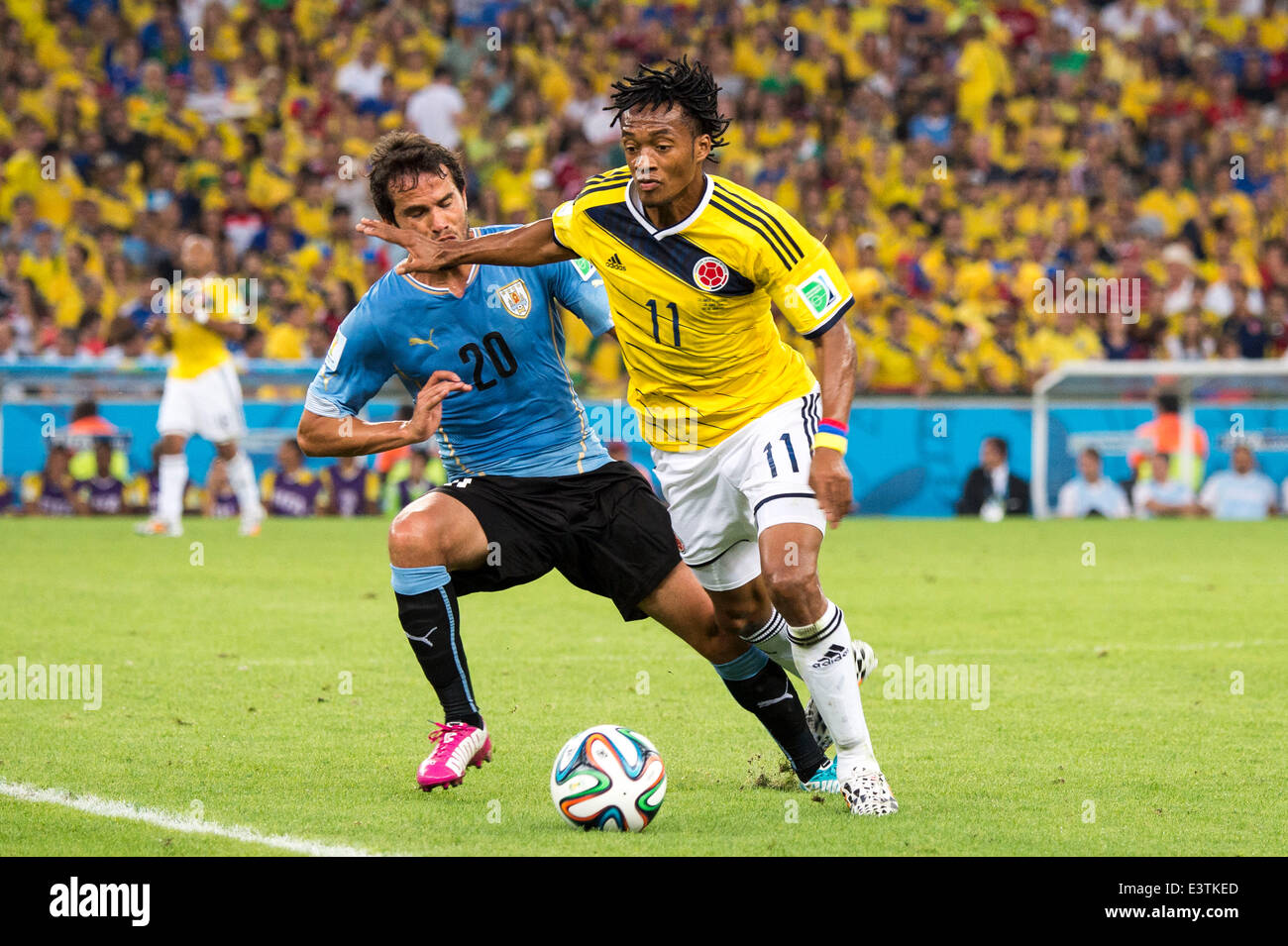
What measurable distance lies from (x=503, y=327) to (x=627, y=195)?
2.45 feet

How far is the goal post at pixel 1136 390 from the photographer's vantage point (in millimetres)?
17109

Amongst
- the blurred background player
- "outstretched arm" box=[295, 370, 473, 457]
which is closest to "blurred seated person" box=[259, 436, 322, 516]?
the blurred background player

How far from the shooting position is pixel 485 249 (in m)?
5.72

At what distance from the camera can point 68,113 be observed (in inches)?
794

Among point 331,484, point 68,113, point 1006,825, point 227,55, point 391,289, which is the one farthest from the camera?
point 227,55

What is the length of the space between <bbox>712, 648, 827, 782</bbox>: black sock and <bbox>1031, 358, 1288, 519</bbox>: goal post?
12028 millimetres

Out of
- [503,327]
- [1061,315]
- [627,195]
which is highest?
[1061,315]

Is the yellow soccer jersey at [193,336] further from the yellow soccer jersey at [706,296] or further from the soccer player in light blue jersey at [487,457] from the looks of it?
the yellow soccer jersey at [706,296]

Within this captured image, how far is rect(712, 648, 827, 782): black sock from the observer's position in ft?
18.9

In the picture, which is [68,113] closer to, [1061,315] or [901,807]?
[1061,315]

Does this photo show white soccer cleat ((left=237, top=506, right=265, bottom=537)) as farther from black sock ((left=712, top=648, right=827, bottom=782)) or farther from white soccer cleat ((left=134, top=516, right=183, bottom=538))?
black sock ((left=712, top=648, right=827, bottom=782))

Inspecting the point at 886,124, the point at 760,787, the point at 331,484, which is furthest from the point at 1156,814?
the point at 886,124

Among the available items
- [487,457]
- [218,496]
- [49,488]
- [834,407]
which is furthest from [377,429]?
[49,488]

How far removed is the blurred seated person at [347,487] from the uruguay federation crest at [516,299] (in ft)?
37.8
